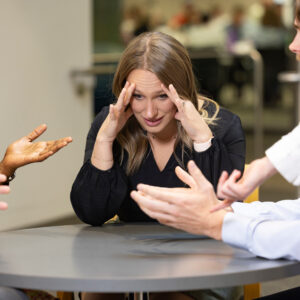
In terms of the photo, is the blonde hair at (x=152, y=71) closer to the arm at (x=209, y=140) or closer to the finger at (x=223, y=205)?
the arm at (x=209, y=140)

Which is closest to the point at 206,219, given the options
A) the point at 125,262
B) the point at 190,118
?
the point at 125,262

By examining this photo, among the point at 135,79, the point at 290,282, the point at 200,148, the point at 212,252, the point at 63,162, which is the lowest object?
the point at 290,282

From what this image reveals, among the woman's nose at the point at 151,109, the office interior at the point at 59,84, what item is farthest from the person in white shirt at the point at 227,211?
the office interior at the point at 59,84

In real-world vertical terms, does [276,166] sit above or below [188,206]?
above

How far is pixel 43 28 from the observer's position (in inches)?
199

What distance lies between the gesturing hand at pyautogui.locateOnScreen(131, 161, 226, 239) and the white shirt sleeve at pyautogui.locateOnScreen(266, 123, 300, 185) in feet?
0.75

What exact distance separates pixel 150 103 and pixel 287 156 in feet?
2.54

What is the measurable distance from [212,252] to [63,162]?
3.44 metres

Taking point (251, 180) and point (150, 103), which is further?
point (150, 103)

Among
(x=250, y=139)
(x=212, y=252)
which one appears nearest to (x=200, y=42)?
(x=250, y=139)

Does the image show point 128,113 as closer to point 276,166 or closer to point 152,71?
point 152,71

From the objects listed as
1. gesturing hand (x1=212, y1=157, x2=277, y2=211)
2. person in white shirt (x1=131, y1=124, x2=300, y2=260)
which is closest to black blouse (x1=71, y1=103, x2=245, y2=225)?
person in white shirt (x1=131, y1=124, x2=300, y2=260)

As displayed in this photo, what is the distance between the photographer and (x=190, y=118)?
7.83 ft

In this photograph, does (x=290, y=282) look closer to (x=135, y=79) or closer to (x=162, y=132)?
(x=162, y=132)
